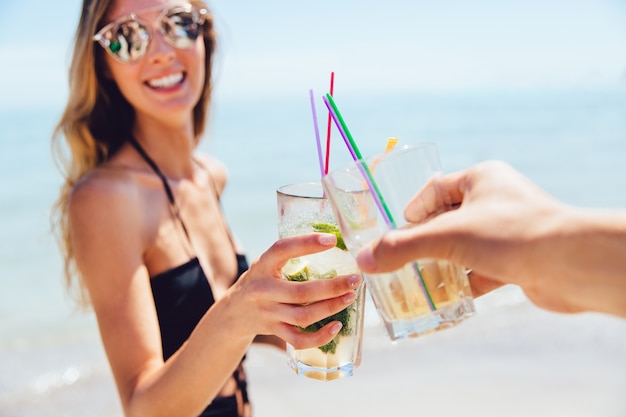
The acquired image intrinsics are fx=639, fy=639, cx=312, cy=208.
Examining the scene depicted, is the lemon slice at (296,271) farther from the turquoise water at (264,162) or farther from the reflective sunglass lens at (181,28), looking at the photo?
the turquoise water at (264,162)

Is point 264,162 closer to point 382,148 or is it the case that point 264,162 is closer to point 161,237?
point 382,148

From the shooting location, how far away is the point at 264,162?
19.1 metres

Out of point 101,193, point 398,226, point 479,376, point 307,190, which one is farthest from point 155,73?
point 479,376

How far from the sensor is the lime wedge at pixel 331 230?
5.68 feet

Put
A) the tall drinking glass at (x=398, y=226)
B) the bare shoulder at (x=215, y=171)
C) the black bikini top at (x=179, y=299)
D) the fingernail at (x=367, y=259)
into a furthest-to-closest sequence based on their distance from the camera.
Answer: the bare shoulder at (x=215, y=171) → the black bikini top at (x=179, y=299) → the tall drinking glass at (x=398, y=226) → the fingernail at (x=367, y=259)

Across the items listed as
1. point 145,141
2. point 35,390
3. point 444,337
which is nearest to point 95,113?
point 145,141

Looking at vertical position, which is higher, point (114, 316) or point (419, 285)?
point (419, 285)

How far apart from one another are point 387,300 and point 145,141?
1.99 metres

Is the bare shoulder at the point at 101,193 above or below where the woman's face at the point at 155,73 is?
below

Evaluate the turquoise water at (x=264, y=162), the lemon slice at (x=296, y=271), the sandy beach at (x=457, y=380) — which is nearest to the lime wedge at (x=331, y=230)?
the lemon slice at (x=296, y=271)

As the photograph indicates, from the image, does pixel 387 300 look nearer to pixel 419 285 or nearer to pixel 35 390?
pixel 419 285

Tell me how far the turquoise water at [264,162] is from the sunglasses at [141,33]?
0.85 metres

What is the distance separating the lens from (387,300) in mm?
1479

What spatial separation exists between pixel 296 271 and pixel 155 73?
158 cm
